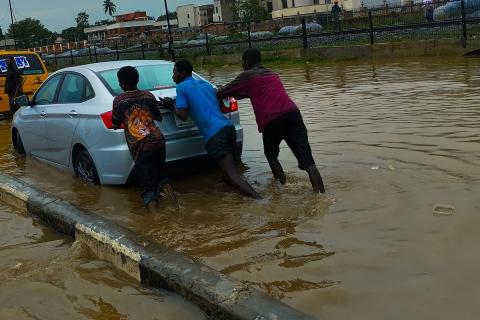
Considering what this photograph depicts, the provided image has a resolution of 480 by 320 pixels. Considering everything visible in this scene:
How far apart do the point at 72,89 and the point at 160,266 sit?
3.85 meters

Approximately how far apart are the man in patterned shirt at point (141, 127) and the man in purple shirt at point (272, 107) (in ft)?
2.76

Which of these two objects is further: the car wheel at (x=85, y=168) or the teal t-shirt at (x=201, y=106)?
the car wheel at (x=85, y=168)

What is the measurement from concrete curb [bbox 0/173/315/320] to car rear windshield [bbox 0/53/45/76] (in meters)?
9.65

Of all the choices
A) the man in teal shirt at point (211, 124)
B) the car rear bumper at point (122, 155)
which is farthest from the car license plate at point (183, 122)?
the man in teal shirt at point (211, 124)

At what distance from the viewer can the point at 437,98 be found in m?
10.5

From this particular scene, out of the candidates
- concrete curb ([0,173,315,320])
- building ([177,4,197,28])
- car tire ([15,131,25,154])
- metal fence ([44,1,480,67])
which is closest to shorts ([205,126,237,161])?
concrete curb ([0,173,315,320])

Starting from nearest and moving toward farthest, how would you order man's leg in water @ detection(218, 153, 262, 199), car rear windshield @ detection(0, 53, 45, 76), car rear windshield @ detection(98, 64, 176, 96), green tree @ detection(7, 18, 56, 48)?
man's leg in water @ detection(218, 153, 262, 199) → car rear windshield @ detection(98, 64, 176, 96) → car rear windshield @ detection(0, 53, 45, 76) → green tree @ detection(7, 18, 56, 48)

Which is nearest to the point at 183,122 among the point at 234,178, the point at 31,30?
the point at 234,178

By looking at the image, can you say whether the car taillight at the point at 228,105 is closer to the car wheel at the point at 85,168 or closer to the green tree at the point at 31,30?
the car wheel at the point at 85,168

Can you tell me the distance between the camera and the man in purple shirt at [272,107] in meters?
5.88

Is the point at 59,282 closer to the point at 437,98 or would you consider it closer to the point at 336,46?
the point at 437,98

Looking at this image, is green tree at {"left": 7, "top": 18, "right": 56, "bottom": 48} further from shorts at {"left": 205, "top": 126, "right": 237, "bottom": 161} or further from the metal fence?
shorts at {"left": 205, "top": 126, "right": 237, "bottom": 161}

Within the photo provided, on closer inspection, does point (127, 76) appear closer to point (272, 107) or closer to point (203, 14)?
point (272, 107)

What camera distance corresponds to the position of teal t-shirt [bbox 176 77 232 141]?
5.83 meters
